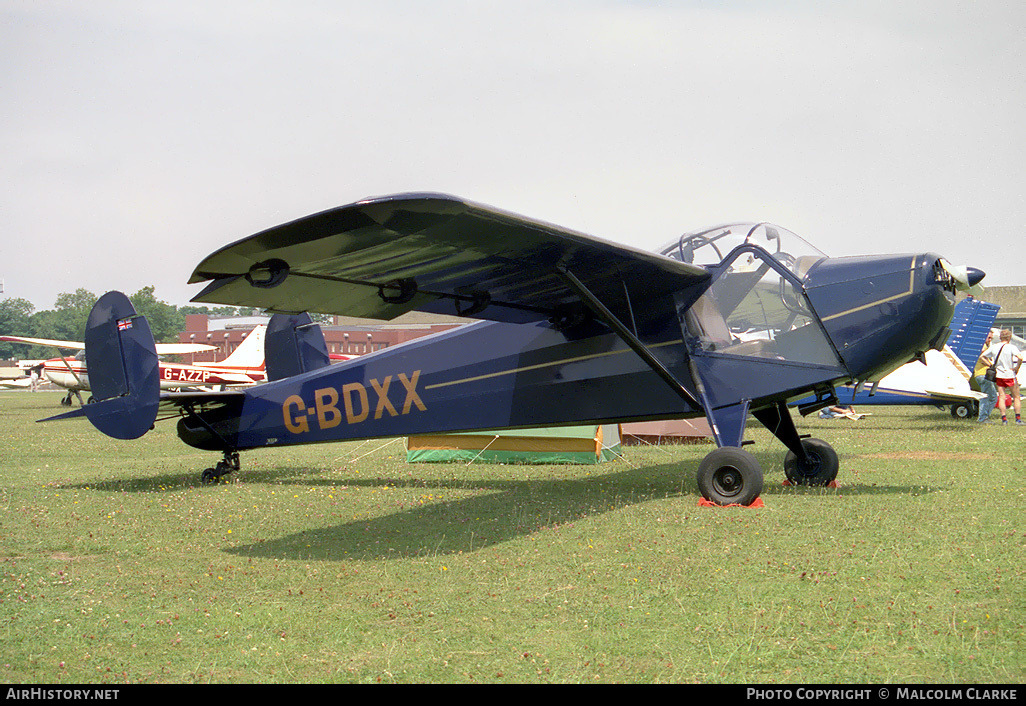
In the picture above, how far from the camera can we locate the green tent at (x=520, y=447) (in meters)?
12.8

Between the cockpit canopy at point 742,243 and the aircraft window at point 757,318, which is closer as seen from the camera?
the aircraft window at point 757,318

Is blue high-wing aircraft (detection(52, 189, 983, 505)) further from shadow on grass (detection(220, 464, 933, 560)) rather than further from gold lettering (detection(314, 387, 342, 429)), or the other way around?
shadow on grass (detection(220, 464, 933, 560))

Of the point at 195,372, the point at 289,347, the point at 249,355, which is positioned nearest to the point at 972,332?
the point at 289,347

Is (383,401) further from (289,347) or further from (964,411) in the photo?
(964,411)

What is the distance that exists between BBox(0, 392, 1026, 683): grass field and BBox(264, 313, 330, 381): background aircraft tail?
7.17ft

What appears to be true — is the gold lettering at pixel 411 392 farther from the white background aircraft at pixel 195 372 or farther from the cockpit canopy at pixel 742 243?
the white background aircraft at pixel 195 372

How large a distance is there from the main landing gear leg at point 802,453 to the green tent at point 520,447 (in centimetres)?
356

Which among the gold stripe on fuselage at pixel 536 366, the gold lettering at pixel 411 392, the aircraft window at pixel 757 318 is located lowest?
the gold lettering at pixel 411 392

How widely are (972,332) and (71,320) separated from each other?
619 ft

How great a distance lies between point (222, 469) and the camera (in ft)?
37.2

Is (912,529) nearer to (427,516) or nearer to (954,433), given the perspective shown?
(427,516)

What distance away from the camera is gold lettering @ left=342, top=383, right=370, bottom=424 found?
10.4 m

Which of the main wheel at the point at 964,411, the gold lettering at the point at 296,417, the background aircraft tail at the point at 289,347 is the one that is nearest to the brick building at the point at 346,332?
the main wheel at the point at 964,411

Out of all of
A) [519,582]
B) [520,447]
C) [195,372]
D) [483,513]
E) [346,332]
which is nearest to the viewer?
[519,582]
